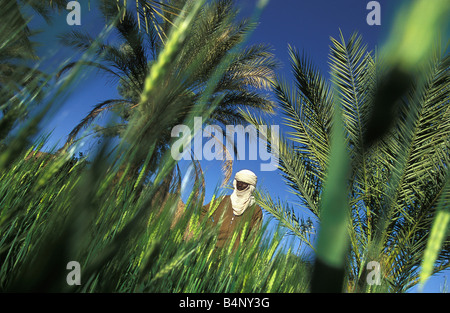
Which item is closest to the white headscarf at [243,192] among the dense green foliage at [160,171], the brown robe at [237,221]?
the brown robe at [237,221]

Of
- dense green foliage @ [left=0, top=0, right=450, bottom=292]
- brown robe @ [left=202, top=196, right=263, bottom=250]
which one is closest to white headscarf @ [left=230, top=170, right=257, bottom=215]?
brown robe @ [left=202, top=196, right=263, bottom=250]

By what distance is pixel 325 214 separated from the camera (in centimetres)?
8

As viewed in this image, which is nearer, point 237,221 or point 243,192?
point 237,221

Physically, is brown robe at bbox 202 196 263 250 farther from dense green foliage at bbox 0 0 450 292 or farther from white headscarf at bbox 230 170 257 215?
white headscarf at bbox 230 170 257 215

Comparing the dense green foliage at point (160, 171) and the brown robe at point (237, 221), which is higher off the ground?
the brown robe at point (237, 221)

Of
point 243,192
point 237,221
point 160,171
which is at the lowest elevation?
point 160,171

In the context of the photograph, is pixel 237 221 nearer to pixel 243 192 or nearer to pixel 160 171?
pixel 160 171

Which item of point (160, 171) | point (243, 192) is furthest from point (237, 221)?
point (243, 192)

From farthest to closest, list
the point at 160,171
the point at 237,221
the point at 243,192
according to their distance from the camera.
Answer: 1. the point at 243,192
2. the point at 237,221
3. the point at 160,171

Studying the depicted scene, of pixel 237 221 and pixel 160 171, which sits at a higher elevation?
pixel 237 221

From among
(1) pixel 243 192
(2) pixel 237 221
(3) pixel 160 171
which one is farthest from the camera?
(1) pixel 243 192

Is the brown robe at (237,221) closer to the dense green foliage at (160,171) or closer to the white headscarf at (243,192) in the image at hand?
the dense green foliage at (160,171)
